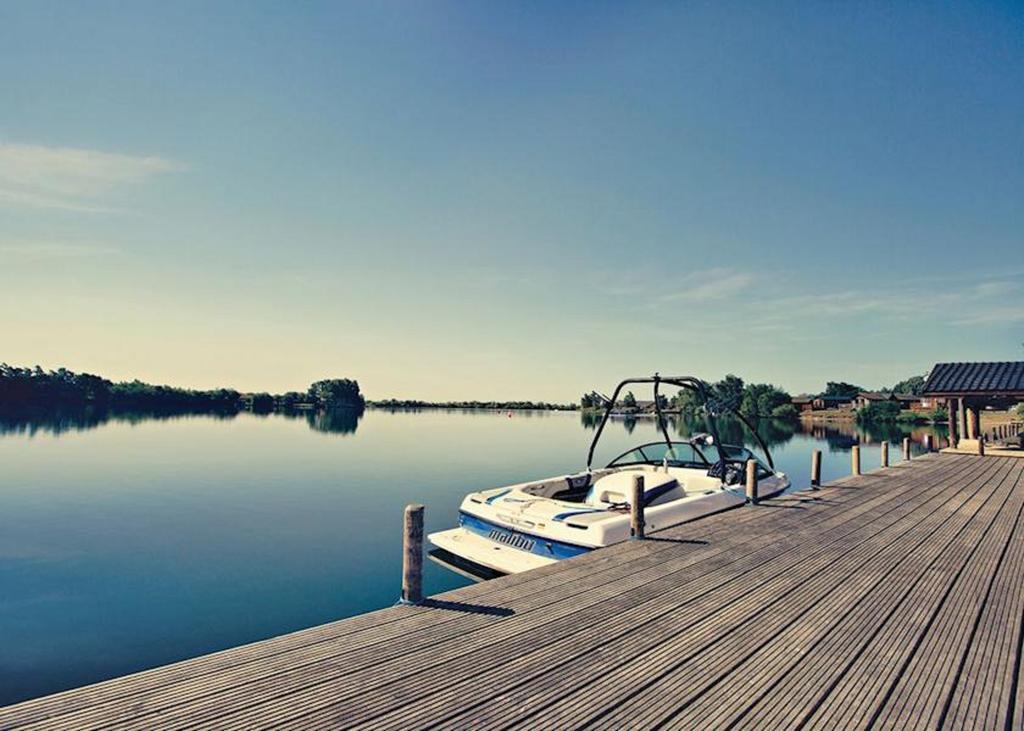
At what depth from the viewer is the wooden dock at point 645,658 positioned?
3947 millimetres

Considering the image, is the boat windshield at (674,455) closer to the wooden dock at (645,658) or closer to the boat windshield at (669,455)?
the boat windshield at (669,455)

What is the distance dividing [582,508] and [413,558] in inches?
228

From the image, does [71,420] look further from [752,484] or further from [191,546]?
[752,484]

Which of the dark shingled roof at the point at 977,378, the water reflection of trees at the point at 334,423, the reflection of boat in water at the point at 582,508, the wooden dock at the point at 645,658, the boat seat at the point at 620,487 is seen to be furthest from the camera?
the water reflection of trees at the point at 334,423

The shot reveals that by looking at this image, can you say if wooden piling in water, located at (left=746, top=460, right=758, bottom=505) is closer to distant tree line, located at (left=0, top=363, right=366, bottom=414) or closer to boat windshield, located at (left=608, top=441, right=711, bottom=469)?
boat windshield, located at (left=608, top=441, right=711, bottom=469)

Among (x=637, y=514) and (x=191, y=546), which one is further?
(x=191, y=546)

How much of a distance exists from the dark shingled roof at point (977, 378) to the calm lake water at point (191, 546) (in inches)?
311

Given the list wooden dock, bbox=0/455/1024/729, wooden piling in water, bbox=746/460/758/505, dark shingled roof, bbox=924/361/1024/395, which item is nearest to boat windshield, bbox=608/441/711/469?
wooden piling in water, bbox=746/460/758/505

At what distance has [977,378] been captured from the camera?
25.0 m

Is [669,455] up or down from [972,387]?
down

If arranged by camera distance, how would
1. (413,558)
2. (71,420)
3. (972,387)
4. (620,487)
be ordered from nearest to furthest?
(413,558), (620,487), (972,387), (71,420)

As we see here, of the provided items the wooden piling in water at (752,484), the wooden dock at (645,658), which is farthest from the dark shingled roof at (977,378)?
the wooden dock at (645,658)

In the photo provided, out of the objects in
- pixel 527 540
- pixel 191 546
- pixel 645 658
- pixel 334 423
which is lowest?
pixel 334 423

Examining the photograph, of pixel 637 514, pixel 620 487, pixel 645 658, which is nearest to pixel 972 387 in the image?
pixel 620 487
